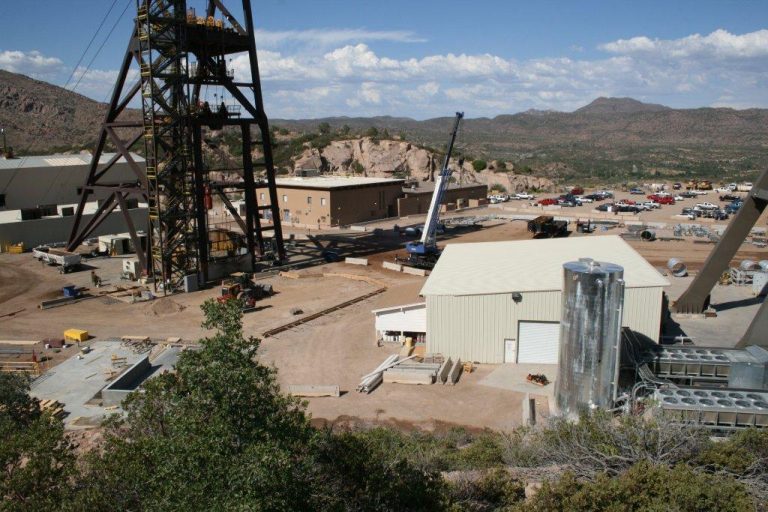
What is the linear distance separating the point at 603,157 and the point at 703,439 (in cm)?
17937

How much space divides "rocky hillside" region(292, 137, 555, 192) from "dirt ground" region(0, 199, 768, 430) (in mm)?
46697

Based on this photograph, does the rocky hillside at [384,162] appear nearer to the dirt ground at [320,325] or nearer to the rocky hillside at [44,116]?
the dirt ground at [320,325]

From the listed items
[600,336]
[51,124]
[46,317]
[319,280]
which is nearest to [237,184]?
[319,280]

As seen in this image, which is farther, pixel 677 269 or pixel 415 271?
pixel 415 271

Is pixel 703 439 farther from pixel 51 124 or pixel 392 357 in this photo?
pixel 51 124

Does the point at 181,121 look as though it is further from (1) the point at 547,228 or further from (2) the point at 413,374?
(1) the point at 547,228

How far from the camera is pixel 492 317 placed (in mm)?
23266

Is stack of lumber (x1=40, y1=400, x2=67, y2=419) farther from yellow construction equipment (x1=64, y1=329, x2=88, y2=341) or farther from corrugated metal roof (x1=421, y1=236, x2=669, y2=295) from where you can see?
corrugated metal roof (x1=421, y1=236, x2=669, y2=295)

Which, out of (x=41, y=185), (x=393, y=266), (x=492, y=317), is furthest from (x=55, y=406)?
(x=41, y=185)

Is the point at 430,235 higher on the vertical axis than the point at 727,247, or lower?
lower

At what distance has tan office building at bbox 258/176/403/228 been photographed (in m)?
58.9

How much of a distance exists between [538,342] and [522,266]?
3795 mm

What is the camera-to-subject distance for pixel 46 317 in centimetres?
3088

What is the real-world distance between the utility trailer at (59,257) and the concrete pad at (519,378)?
2946 centimetres
